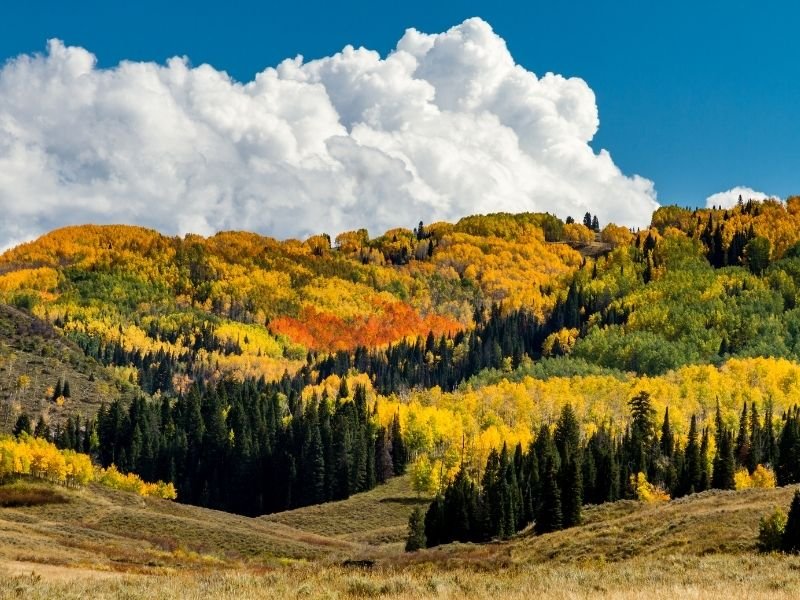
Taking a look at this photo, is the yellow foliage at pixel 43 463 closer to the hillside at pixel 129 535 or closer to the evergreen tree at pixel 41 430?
the hillside at pixel 129 535

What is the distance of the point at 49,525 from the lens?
106m

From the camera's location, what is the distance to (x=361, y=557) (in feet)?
318

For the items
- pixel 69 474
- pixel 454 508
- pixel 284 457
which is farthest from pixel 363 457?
pixel 454 508

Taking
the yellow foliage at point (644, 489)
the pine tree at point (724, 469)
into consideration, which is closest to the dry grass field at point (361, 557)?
the yellow foliage at point (644, 489)

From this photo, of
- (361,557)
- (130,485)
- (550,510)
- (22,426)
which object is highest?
(22,426)

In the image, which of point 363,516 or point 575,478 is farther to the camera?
point 363,516

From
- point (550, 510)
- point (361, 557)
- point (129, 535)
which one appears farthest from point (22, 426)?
point (550, 510)

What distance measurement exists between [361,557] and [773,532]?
165 ft

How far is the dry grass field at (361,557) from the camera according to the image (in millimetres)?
33656

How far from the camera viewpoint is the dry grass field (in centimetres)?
3366

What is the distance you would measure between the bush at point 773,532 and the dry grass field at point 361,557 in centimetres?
132

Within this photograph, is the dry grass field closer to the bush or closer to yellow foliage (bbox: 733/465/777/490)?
the bush

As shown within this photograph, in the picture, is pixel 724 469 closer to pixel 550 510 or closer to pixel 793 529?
pixel 550 510

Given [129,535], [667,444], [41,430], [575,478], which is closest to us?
[575,478]
